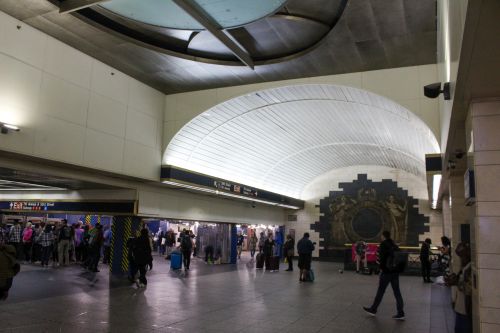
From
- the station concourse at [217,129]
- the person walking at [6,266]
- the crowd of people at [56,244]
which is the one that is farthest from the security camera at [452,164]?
the crowd of people at [56,244]

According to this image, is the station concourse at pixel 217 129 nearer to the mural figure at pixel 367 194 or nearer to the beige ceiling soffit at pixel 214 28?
the beige ceiling soffit at pixel 214 28

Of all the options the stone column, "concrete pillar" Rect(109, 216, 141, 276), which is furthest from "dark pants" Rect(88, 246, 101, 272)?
the stone column

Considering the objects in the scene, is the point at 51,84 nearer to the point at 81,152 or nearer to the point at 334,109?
the point at 81,152

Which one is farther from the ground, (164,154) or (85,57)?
(85,57)

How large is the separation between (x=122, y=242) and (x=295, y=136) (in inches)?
348

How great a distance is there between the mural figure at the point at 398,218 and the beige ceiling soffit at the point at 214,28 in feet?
55.2

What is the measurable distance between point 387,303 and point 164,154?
26.5 feet

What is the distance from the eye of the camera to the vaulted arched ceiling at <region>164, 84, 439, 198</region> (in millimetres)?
12930

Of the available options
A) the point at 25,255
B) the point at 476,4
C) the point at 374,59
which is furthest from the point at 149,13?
the point at 25,255

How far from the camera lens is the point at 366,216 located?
25.0m

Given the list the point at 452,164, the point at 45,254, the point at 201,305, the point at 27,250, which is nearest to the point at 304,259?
the point at 201,305

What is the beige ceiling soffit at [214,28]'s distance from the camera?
7.28 metres

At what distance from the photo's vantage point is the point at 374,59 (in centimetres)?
1042

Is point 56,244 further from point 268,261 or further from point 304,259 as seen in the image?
point 304,259
